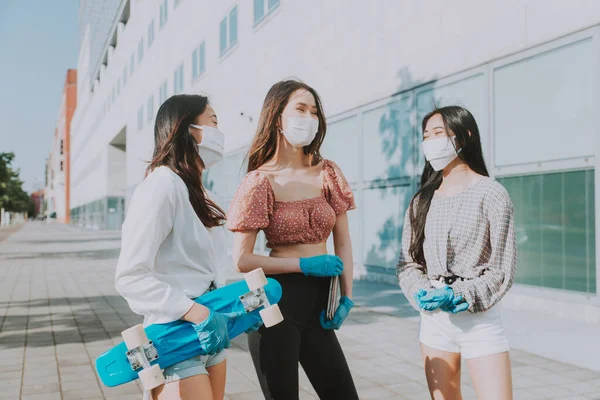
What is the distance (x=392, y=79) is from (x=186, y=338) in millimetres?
9280

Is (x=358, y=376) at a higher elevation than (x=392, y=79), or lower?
lower

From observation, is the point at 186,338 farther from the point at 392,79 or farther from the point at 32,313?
the point at 392,79

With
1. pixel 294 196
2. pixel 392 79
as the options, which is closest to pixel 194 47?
pixel 392 79

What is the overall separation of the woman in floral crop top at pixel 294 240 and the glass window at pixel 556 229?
526 centimetres

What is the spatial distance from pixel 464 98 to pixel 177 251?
7749 millimetres

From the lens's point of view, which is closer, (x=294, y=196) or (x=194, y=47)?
(x=294, y=196)

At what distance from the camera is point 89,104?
67750 mm

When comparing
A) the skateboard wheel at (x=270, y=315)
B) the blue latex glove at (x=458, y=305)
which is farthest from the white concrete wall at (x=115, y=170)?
the skateboard wheel at (x=270, y=315)

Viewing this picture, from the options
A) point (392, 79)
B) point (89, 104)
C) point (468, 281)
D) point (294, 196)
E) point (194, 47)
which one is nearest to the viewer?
point (468, 281)

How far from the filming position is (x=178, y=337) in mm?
1951

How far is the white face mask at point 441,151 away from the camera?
2.75 metres

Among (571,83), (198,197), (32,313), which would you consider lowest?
(32,313)

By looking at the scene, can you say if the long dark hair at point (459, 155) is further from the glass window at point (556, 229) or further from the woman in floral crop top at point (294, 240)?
the glass window at point (556, 229)

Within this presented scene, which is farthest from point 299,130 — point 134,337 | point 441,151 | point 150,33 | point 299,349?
point 150,33
